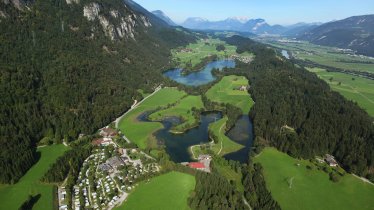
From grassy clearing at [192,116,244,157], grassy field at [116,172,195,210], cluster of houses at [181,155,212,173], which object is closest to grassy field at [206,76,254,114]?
grassy clearing at [192,116,244,157]

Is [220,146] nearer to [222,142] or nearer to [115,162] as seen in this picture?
[222,142]

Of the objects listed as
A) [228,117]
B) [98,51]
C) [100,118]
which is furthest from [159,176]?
[98,51]

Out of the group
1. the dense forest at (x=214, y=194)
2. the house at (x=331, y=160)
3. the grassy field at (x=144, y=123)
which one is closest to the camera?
the dense forest at (x=214, y=194)

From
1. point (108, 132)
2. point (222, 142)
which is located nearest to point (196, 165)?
point (222, 142)

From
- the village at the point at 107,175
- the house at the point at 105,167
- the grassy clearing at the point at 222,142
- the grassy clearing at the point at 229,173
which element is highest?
the house at the point at 105,167

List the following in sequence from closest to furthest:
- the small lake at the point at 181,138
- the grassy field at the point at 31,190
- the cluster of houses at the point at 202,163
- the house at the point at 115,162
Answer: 1. the grassy field at the point at 31,190
2. the house at the point at 115,162
3. the cluster of houses at the point at 202,163
4. the small lake at the point at 181,138

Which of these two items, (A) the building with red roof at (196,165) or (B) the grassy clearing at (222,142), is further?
(B) the grassy clearing at (222,142)

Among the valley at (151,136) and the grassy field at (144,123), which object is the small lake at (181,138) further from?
the grassy field at (144,123)

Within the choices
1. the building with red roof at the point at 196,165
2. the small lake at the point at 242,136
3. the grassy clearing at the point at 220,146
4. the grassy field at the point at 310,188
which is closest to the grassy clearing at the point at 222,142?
Answer: the grassy clearing at the point at 220,146
